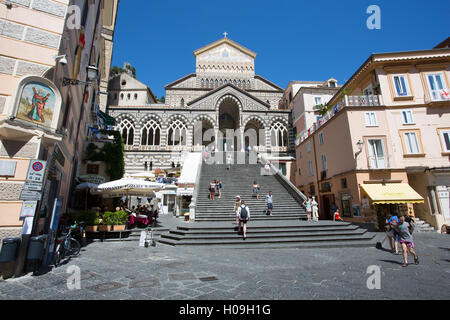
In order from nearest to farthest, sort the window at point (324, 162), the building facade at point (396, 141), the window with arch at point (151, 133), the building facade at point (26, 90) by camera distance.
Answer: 1. the building facade at point (26, 90)
2. the building facade at point (396, 141)
3. the window at point (324, 162)
4. the window with arch at point (151, 133)

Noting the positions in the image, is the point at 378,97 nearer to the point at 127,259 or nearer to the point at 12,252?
the point at 127,259

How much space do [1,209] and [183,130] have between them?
81.6ft

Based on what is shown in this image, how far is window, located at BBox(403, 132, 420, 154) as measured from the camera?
590 inches

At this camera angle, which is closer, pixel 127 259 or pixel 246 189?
pixel 127 259

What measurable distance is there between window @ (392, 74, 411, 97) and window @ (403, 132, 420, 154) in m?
2.95

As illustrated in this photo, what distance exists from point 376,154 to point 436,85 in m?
6.95

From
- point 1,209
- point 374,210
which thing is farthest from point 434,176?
point 1,209

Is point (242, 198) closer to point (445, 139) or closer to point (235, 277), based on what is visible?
point (235, 277)

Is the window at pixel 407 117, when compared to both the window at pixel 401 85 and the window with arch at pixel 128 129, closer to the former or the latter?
the window at pixel 401 85

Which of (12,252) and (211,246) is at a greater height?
(12,252)

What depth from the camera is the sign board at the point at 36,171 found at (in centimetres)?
494

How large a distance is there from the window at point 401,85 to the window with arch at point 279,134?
15.1 m

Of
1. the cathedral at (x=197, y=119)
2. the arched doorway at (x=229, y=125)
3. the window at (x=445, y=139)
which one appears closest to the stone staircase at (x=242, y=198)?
the cathedral at (x=197, y=119)
